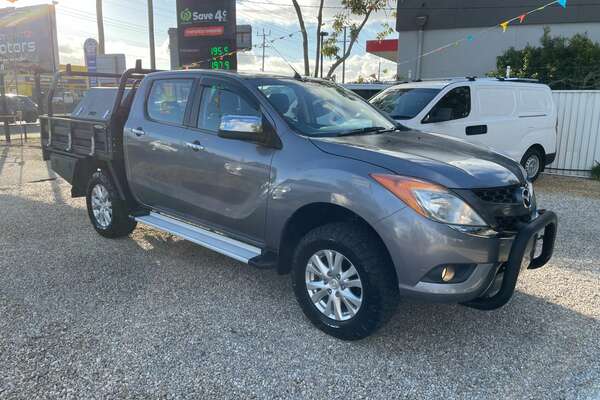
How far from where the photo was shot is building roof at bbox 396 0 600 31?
1520cm

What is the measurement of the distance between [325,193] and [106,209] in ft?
10.4

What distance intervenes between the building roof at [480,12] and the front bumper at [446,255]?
15.3m

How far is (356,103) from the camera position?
4.57 metres

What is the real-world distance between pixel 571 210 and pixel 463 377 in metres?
5.27

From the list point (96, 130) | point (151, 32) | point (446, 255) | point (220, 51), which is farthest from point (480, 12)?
point (446, 255)

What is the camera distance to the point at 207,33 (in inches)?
458

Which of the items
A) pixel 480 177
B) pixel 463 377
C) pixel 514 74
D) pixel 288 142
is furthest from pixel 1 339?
pixel 514 74

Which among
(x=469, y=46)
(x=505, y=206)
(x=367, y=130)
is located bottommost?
(x=505, y=206)

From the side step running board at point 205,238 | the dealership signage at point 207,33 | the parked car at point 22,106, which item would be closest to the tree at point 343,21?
the dealership signage at point 207,33

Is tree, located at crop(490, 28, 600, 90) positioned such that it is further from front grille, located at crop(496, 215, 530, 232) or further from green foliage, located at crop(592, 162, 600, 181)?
front grille, located at crop(496, 215, 530, 232)

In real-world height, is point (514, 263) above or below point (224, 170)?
below

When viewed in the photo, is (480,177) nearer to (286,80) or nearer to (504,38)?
(286,80)

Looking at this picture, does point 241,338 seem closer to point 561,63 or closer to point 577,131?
point 577,131

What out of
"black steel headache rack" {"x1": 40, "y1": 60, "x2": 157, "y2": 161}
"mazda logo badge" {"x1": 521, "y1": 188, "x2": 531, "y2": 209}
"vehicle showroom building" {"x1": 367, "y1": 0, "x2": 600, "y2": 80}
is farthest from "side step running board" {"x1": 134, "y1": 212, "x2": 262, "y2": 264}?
"vehicle showroom building" {"x1": 367, "y1": 0, "x2": 600, "y2": 80}
